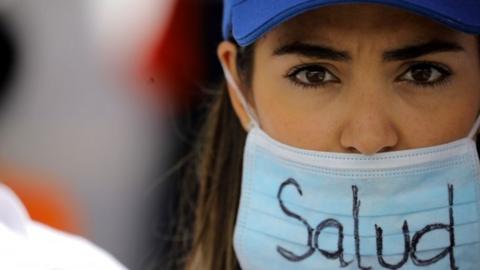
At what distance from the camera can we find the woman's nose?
3.06 meters

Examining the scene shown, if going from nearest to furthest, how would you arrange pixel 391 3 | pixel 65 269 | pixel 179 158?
1. pixel 65 269
2. pixel 391 3
3. pixel 179 158

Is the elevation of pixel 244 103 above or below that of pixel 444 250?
above

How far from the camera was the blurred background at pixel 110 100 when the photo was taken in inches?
204

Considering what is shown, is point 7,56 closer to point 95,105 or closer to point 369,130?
point 95,105

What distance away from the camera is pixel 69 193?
543 centimetres

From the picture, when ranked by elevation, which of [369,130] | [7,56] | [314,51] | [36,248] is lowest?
[36,248]

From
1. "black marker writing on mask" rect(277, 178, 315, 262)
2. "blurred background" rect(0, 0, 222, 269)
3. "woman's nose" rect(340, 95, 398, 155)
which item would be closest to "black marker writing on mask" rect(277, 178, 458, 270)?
"black marker writing on mask" rect(277, 178, 315, 262)

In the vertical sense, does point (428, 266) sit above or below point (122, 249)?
below

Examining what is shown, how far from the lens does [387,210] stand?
10.3 feet

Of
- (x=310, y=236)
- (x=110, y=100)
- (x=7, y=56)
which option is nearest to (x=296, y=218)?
(x=310, y=236)

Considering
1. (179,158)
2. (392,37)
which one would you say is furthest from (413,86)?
(179,158)

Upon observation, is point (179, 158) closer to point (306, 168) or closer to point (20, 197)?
point (20, 197)

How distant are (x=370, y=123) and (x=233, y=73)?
2.16 feet

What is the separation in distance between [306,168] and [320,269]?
0.93ft
